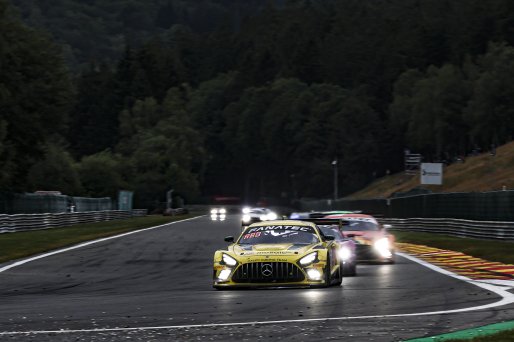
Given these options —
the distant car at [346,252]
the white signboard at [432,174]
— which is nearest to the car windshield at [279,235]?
the distant car at [346,252]

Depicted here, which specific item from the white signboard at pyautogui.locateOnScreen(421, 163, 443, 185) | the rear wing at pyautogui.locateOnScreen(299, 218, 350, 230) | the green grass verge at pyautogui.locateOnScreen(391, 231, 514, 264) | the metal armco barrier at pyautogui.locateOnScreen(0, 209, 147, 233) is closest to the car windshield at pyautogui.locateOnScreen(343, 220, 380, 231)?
the rear wing at pyautogui.locateOnScreen(299, 218, 350, 230)

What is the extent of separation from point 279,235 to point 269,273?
145cm

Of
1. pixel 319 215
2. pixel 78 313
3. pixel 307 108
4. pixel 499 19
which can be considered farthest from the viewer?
pixel 307 108

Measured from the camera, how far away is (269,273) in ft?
57.5

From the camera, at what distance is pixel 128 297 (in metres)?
16.9

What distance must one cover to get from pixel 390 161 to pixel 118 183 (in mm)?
61130

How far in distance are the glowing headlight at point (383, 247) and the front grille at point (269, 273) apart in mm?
8485

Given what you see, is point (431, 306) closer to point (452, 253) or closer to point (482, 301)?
point (482, 301)

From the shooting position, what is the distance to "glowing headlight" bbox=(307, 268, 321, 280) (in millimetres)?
17547

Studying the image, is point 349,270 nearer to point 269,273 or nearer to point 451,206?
point 269,273

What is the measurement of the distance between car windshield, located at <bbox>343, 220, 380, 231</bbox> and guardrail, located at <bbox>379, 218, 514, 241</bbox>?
9.33 meters

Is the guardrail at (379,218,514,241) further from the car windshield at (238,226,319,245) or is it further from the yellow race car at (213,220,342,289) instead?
the yellow race car at (213,220,342,289)

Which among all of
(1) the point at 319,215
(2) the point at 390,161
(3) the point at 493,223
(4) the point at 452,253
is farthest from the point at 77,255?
(2) the point at 390,161

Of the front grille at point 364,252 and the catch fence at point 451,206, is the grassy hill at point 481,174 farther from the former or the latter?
the front grille at point 364,252
